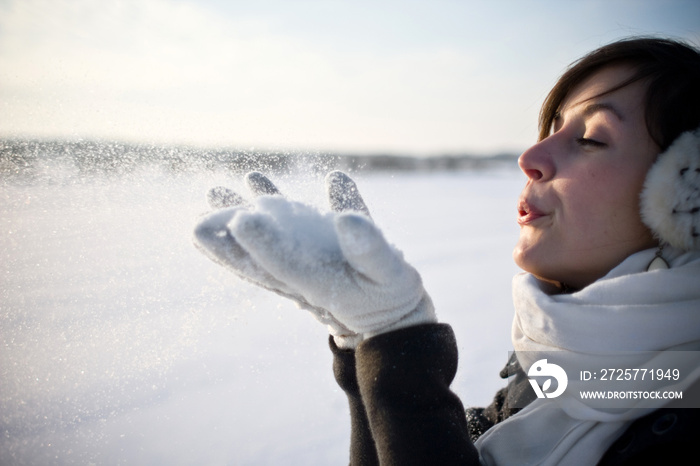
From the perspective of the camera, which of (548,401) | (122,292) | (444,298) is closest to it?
(548,401)

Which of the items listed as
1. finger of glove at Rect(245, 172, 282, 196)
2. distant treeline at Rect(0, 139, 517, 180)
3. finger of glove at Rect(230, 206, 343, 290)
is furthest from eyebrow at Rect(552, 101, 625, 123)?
distant treeline at Rect(0, 139, 517, 180)

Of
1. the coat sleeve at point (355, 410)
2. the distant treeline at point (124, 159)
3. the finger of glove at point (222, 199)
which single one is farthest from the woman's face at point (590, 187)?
the distant treeline at point (124, 159)

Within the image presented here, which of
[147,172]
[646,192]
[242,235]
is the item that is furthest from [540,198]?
[147,172]

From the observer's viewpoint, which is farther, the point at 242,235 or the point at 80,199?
the point at 80,199

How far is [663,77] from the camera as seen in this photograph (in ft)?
3.56

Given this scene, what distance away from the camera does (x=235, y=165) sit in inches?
87.9

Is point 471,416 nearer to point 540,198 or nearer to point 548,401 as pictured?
point 548,401

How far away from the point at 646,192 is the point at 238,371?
2.34 metres

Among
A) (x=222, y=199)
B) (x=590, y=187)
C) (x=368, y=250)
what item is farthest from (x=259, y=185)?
(x=590, y=187)

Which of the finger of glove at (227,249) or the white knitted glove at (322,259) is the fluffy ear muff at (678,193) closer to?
the white knitted glove at (322,259)

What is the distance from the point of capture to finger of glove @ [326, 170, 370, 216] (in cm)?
121

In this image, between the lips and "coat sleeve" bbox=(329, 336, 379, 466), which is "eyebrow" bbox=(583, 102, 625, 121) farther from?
"coat sleeve" bbox=(329, 336, 379, 466)

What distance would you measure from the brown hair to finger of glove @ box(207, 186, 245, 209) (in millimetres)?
1261

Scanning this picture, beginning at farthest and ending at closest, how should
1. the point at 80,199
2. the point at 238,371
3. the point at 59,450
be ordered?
the point at 80,199
the point at 238,371
the point at 59,450
